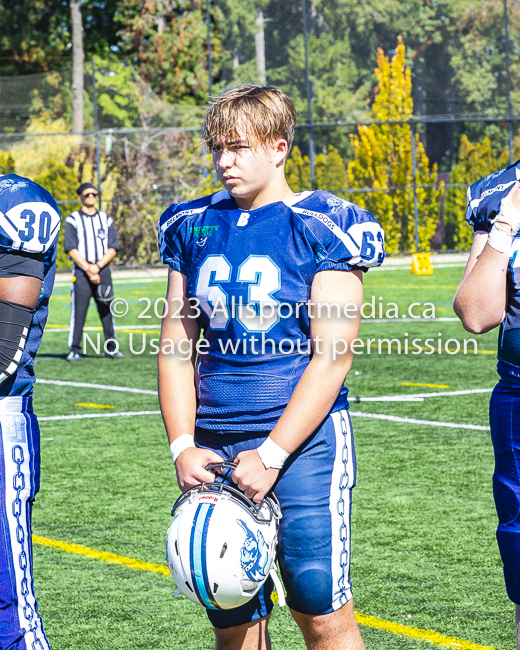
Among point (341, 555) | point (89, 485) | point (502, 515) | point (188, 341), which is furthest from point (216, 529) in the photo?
point (89, 485)

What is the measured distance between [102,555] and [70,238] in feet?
24.2

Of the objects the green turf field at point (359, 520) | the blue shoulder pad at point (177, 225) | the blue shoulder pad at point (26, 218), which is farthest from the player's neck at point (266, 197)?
the green turf field at point (359, 520)

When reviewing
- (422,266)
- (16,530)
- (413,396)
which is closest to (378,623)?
(16,530)

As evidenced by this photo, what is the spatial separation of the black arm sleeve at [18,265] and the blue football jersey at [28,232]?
16 millimetres

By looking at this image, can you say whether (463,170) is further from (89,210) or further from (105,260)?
(105,260)

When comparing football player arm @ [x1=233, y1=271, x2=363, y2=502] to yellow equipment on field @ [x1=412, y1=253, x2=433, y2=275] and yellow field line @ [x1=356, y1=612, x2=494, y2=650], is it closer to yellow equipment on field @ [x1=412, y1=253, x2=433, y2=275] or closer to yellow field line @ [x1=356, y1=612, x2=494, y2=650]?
yellow field line @ [x1=356, y1=612, x2=494, y2=650]

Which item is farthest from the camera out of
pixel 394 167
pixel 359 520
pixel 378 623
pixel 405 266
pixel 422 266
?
pixel 394 167

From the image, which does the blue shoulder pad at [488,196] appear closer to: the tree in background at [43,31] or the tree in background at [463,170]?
the tree in background at [463,170]

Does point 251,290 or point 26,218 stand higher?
point 26,218

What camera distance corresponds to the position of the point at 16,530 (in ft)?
8.97

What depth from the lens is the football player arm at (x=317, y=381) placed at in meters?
2.61

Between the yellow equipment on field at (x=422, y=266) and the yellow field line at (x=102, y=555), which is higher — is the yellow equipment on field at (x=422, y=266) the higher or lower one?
the lower one

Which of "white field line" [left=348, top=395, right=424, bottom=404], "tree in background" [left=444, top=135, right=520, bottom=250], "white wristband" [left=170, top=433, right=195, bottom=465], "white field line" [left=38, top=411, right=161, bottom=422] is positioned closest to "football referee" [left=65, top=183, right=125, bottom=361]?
"white field line" [left=38, top=411, right=161, bottom=422]

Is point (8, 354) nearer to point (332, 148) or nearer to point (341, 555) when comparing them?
point (341, 555)
